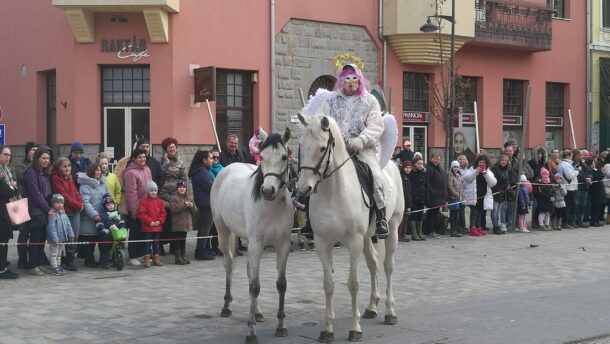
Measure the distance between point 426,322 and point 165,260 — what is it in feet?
22.3

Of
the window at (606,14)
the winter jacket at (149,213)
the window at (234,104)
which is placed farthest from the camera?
the window at (606,14)

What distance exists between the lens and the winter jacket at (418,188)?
17.8 metres

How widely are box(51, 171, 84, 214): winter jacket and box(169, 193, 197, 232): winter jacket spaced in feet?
5.36

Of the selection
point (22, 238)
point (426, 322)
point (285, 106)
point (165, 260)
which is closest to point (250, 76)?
point (285, 106)

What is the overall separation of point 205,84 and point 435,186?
7.09 meters

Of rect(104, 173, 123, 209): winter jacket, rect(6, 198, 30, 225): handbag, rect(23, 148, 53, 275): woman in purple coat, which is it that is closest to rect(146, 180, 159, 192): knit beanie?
rect(104, 173, 123, 209): winter jacket

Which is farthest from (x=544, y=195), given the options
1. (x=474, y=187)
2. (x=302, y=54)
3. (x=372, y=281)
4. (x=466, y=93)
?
(x=372, y=281)

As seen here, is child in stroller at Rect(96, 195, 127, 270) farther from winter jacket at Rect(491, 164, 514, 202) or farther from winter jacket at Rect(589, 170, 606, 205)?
winter jacket at Rect(589, 170, 606, 205)

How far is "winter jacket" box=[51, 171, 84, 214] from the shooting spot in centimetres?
1309

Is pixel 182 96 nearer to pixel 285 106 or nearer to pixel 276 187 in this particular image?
pixel 285 106

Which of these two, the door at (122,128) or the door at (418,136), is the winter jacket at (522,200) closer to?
the door at (418,136)

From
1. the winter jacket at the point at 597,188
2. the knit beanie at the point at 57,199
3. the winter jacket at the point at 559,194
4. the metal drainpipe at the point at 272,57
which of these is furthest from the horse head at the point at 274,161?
the winter jacket at the point at 597,188

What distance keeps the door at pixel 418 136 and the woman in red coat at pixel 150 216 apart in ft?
49.1

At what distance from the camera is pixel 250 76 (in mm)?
23516
